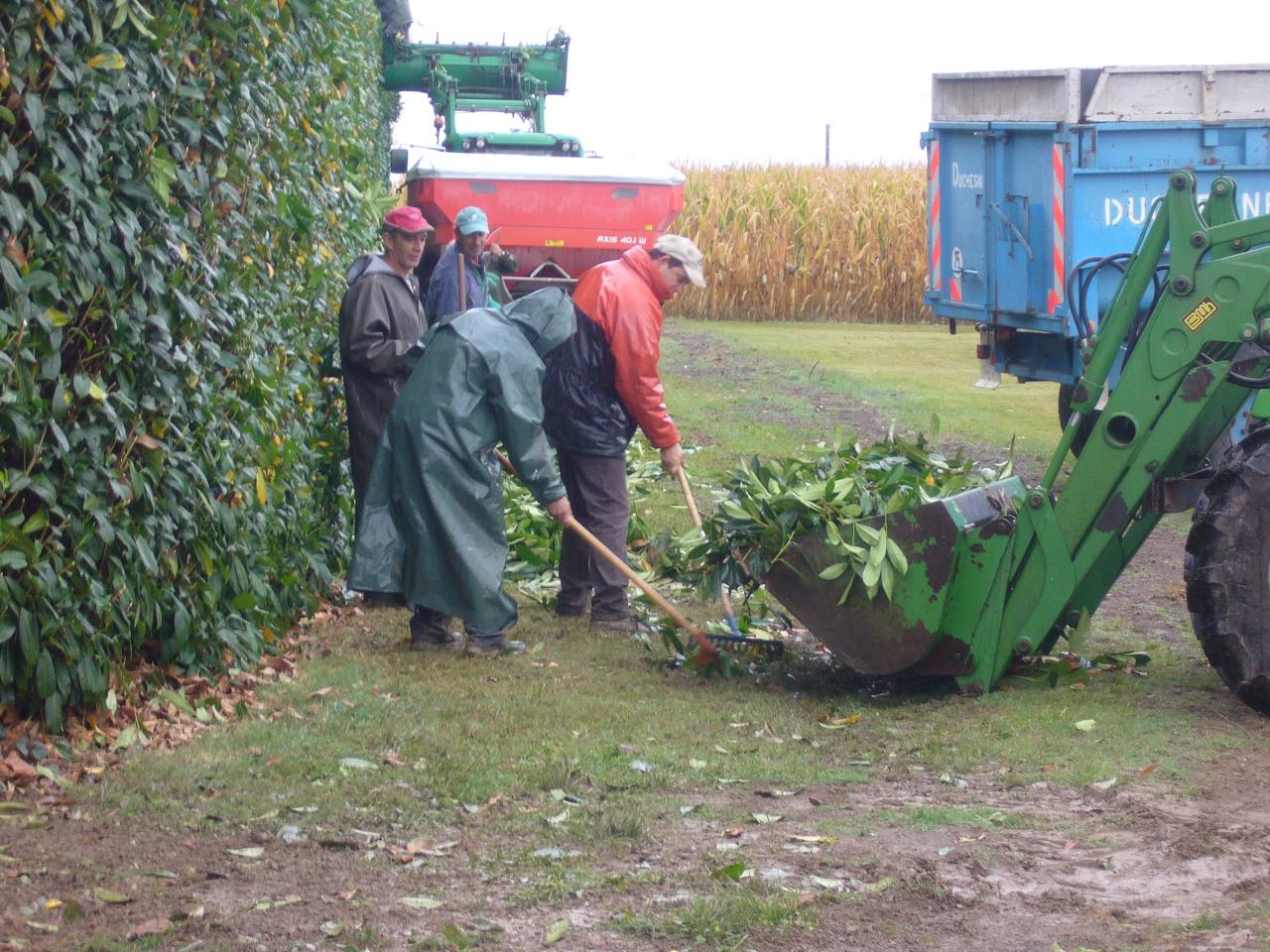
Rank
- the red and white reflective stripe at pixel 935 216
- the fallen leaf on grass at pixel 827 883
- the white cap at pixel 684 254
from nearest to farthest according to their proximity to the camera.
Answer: the fallen leaf on grass at pixel 827 883
the white cap at pixel 684 254
the red and white reflective stripe at pixel 935 216

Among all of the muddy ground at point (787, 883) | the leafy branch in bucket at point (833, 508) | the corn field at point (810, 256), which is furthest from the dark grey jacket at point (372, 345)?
the corn field at point (810, 256)

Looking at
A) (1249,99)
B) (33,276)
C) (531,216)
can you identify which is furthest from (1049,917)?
(531,216)

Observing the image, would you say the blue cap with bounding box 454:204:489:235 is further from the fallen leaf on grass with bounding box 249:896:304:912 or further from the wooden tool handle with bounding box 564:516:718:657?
the fallen leaf on grass with bounding box 249:896:304:912

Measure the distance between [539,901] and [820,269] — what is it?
72.6 ft

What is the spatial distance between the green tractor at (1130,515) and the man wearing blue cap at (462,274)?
3677 mm

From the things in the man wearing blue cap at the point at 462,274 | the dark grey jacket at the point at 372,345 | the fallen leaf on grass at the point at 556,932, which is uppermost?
the man wearing blue cap at the point at 462,274

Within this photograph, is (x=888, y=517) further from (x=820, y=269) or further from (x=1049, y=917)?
(x=820, y=269)

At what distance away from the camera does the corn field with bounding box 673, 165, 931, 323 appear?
25.5 metres

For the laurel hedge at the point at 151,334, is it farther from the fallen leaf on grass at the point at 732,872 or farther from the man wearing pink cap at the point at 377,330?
the fallen leaf on grass at the point at 732,872

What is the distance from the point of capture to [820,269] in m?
25.7

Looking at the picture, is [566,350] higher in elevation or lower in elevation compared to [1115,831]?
higher

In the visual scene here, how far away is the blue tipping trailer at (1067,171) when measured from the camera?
32.2 ft

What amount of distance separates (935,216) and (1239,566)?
21.1 ft

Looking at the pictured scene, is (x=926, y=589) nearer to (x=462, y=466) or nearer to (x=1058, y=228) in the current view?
(x=462, y=466)
